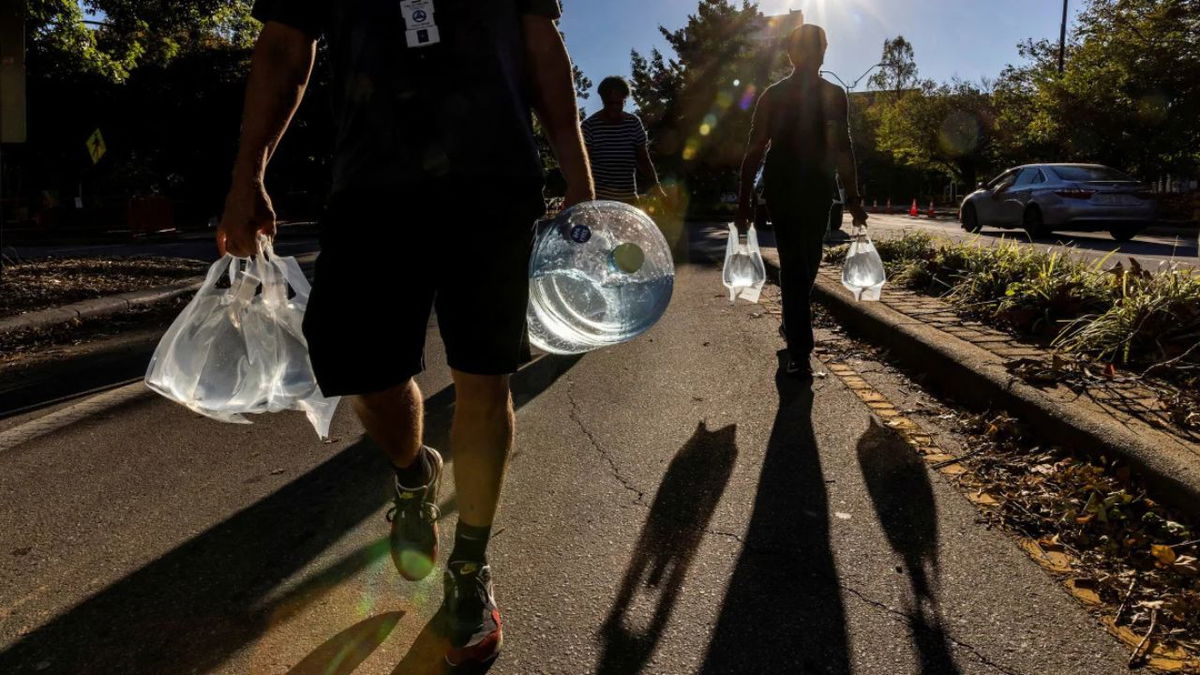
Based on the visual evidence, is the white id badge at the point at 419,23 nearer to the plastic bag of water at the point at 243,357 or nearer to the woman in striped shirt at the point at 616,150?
the plastic bag of water at the point at 243,357

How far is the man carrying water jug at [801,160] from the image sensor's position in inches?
186

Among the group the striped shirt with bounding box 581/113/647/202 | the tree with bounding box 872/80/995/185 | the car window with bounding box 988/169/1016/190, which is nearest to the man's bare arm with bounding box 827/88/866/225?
the striped shirt with bounding box 581/113/647/202

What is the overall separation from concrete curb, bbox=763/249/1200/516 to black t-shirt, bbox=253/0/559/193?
2267 millimetres

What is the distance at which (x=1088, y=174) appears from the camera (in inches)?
600

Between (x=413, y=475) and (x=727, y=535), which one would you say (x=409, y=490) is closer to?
(x=413, y=475)

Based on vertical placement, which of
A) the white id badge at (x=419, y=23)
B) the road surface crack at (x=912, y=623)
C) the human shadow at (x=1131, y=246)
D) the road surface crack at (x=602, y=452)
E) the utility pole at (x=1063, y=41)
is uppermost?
the utility pole at (x=1063, y=41)

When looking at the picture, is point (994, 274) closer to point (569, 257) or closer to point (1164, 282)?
point (1164, 282)

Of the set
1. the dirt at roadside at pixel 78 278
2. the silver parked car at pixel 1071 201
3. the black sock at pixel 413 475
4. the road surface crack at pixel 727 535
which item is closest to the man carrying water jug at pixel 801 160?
the road surface crack at pixel 727 535

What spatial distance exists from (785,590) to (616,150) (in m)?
4.53

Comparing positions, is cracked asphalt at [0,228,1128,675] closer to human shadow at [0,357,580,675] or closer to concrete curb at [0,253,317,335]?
human shadow at [0,357,580,675]

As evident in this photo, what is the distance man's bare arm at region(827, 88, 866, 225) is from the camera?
4.79 m

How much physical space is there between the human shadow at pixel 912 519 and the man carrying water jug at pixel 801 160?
40.2 inches

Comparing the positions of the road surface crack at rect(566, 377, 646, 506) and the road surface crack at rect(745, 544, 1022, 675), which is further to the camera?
the road surface crack at rect(566, 377, 646, 506)

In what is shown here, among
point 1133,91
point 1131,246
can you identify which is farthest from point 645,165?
point 1133,91
